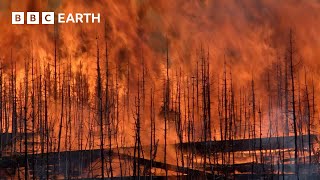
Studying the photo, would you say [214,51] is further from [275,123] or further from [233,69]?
[275,123]

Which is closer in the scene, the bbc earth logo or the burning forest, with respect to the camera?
the burning forest

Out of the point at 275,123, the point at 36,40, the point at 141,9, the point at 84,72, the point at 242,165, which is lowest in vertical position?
the point at 242,165

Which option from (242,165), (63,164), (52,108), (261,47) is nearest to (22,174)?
(63,164)

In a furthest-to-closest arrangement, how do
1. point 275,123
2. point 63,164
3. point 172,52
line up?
point 172,52, point 275,123, point 63,164

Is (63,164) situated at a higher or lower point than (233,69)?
lower

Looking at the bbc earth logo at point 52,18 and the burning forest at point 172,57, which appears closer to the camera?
the burning forest at point 172,57

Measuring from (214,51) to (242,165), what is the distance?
1925 centimetres

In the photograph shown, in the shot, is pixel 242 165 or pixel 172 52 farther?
pixel 172 52

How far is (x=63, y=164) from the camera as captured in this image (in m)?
40.7

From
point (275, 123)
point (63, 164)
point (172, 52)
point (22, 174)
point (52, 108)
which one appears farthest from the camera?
point (172, 52)

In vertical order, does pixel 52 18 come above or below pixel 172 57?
above

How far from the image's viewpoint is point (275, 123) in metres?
47.7

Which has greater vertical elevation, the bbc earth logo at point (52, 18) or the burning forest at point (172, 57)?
the bbc earth logo at point (52, 18)

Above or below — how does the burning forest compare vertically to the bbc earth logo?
below
